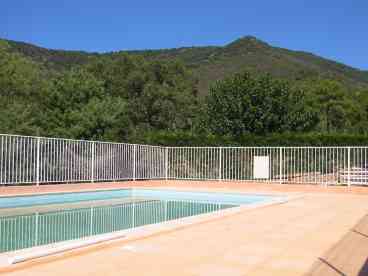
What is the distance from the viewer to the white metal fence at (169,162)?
44.4ft

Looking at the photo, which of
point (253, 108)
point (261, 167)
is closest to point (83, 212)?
point (261, 167)

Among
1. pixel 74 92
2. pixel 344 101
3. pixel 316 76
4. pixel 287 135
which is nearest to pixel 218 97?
pixel 287 135

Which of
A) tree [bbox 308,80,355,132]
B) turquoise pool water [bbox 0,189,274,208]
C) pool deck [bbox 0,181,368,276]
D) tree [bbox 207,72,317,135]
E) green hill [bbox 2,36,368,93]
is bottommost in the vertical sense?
turquoise pool water [bbox 0,189,274,208]

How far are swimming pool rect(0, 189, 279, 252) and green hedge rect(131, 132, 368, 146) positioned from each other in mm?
4558

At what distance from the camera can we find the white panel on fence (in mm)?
17703

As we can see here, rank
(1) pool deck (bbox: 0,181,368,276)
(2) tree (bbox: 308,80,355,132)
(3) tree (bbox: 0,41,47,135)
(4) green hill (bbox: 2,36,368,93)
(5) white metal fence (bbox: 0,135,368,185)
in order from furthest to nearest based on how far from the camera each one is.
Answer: (4) green hill (bbox: 2,36,368,93), (2) tree (bbox: 308,80,355,132), (3) tree (bbox: 0,41,47,135), (5) white metal fence (bbox: 0,135,368,185), (1) pool deck (bbox: 0,181,368,276)

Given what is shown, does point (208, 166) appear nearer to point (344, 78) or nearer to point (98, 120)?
point (98, 120)

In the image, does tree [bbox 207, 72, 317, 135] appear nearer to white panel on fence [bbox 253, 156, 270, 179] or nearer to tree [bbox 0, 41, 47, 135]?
white panel on fence [bbox 253, 156, 270, 179]

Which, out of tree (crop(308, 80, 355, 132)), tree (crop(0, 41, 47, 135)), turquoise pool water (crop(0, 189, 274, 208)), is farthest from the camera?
tree (crop(308, 80, 355, 132))

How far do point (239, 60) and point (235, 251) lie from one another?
57.7 meters

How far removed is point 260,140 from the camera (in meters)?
19.6

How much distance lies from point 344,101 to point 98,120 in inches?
1135

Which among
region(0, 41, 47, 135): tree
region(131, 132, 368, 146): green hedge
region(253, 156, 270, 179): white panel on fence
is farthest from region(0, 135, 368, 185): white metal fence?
region(0, 41, 47, 135): tree

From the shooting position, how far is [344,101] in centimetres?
4769
